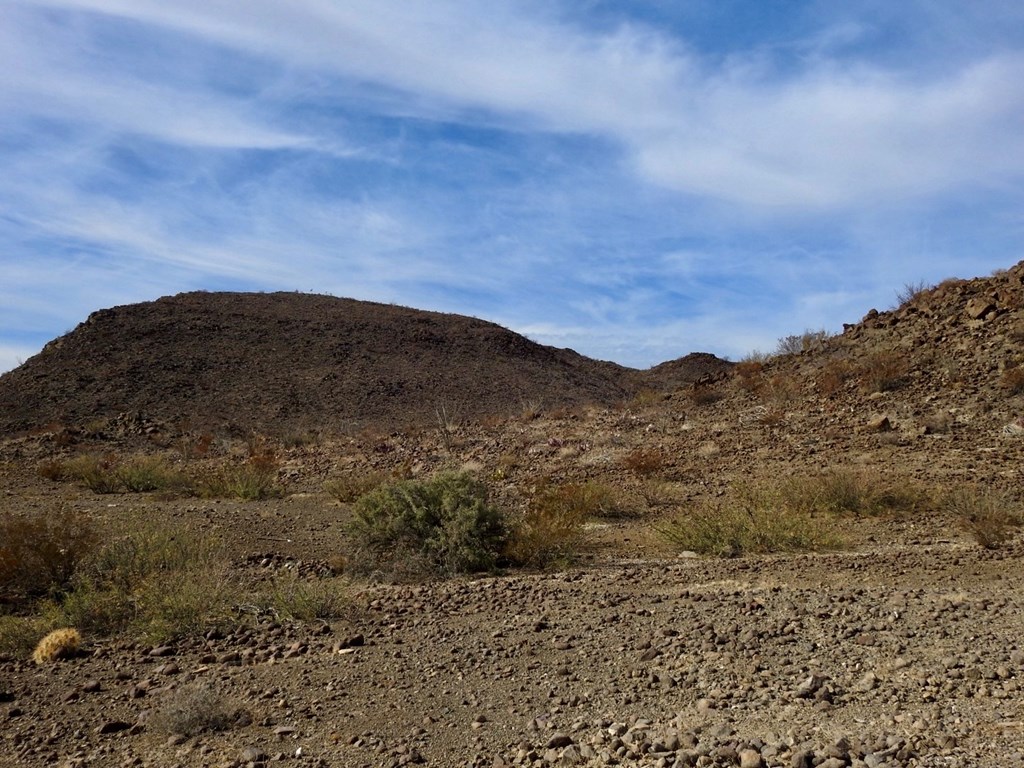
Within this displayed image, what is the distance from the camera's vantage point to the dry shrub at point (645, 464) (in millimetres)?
15820

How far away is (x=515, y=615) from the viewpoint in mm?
7285

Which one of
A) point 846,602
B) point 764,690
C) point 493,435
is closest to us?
point 764,690

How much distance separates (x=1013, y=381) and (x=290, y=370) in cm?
3676

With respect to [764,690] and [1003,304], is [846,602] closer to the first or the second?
[764,690]

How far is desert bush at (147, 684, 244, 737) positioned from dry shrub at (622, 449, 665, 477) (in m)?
11.0

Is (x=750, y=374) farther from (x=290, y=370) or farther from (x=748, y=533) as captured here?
(x=290, y=370)

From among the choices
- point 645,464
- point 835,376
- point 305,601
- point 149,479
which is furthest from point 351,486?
point 835,376

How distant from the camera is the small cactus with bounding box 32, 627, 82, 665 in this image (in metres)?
6.89

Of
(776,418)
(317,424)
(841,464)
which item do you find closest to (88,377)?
(317,424)

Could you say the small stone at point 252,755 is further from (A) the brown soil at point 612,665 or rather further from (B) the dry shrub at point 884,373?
(B) the dry shrub at point 884,373

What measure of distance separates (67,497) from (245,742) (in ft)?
45.7

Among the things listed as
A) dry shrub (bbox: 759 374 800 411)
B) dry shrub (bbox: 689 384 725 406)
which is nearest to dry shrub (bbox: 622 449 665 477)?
dry shrub (bbox: 759 374 800 411)

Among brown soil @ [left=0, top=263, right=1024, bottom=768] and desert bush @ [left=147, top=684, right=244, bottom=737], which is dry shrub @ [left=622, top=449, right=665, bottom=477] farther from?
desert bush @ [left=147, top=684, right=244, bottom=737]

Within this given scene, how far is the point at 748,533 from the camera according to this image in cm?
970
